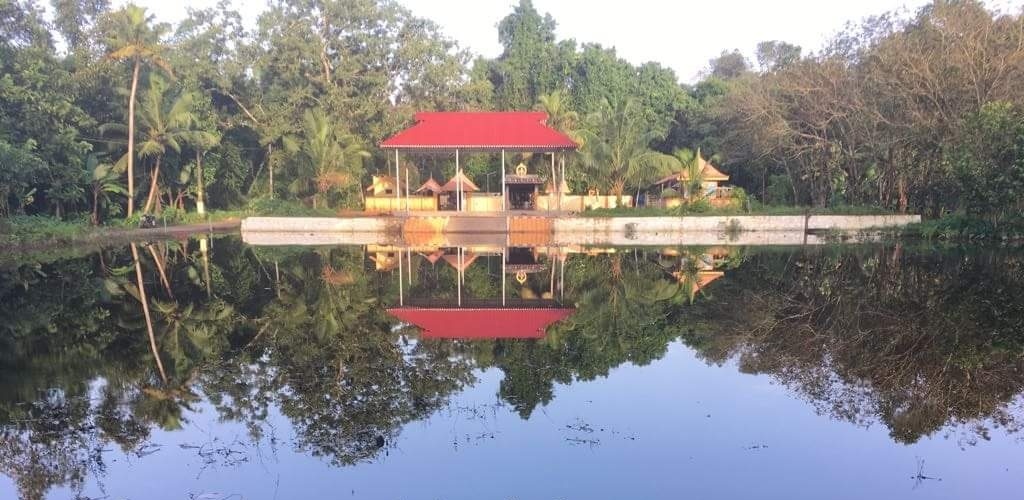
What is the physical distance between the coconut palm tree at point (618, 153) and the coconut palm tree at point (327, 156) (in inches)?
433

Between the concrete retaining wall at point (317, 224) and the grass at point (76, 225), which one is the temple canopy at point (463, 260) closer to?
the concrete retaining wall at point (317, 224)

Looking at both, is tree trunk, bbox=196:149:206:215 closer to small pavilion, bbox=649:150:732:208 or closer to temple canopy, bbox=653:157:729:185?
small pavilion, bbox=649:150:732:208

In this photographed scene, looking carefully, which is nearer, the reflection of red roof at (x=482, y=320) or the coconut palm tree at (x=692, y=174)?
the reflection of red roof at (x=482, y=320)

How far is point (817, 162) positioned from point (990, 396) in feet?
81.7

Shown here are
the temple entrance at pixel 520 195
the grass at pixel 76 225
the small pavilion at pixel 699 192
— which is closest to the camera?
the grass at pixel 76 225

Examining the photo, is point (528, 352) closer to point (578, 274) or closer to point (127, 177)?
point (578, 274)

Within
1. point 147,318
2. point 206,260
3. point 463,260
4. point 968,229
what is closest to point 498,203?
point 463,260

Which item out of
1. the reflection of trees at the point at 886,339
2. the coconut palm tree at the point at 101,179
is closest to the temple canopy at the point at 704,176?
the reflection of trees at the point at 886,339

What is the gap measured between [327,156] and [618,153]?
43.8 feet

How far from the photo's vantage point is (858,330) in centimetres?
873

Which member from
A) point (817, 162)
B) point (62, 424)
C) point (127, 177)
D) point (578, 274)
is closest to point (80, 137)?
point (127, 177)

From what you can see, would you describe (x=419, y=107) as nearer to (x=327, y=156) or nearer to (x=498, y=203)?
(x=327, y=156)

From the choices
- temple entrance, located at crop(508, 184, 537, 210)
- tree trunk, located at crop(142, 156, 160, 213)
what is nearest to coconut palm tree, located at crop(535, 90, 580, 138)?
temple entrance, located at crop(508, 184, 537, 210)

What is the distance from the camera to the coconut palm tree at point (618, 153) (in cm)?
2722
